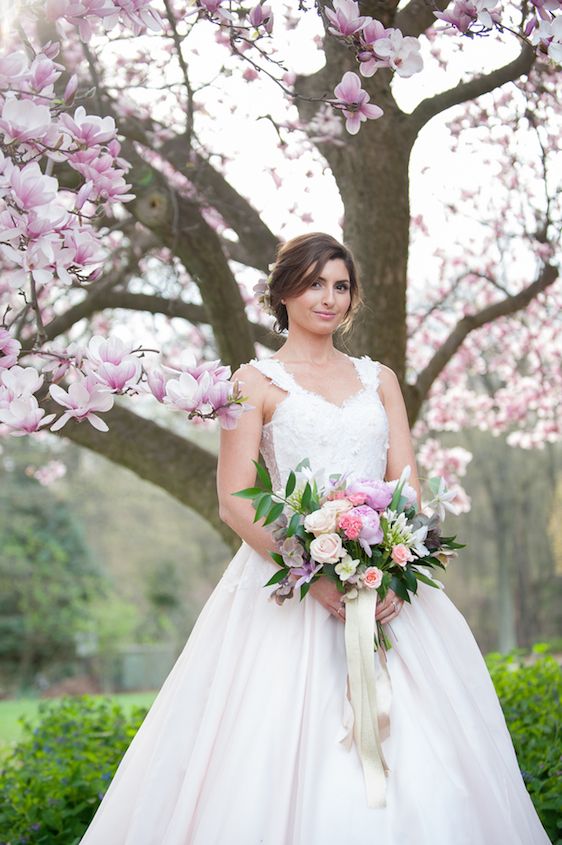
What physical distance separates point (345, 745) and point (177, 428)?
17.4 meters

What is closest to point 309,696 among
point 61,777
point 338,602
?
point 338,602

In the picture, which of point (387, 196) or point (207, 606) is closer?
point (207, 606)

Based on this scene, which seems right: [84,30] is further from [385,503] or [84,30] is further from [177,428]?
[177,428]

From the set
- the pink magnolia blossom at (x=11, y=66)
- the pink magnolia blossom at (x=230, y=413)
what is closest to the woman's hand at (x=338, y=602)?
the pink magnolia blossom at (x=230, y=413)

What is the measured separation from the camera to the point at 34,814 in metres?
3.69

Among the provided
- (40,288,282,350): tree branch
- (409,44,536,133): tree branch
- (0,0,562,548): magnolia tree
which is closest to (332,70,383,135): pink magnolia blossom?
(0,0,562,548): magnolia tree

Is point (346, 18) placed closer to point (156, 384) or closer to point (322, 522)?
point (156, 384)

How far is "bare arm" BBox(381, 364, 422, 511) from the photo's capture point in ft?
9.50

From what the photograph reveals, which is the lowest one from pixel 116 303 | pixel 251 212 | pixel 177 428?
pixel 116 303

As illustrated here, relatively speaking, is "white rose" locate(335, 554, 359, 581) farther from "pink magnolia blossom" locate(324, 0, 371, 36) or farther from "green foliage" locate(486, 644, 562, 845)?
"green foliage" locate(486, 644, 562, 845)

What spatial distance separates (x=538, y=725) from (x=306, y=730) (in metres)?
2.12

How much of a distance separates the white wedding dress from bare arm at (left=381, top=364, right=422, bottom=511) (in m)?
0.04

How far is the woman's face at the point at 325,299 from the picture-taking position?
2869mm

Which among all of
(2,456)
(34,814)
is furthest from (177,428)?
(34,814)
